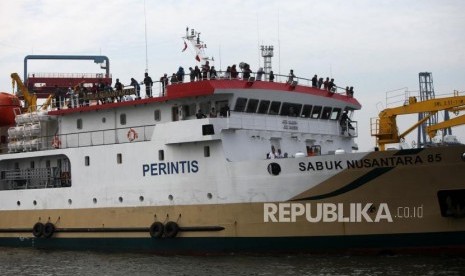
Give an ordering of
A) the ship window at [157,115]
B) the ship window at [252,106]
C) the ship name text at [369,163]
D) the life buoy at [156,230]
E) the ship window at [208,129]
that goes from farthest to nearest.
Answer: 1. the ship window at [157,115]
2. the ship window at [252,106]
3. the life buoy at [156,230]
4. the ship window at [208,129]
5. the ship name text at [369,163]

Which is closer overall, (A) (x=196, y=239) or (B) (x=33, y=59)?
(A) (x=196, y=239)

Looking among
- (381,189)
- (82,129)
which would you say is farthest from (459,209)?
(82,129)

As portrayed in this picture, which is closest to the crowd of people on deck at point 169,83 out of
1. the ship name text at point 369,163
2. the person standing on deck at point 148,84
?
the person standing on deck at point 148,84

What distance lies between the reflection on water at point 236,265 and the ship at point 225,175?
1.32ft

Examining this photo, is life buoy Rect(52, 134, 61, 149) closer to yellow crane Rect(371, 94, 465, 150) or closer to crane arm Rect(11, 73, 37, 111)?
crane arm Rect(11, 73, 37, 111)

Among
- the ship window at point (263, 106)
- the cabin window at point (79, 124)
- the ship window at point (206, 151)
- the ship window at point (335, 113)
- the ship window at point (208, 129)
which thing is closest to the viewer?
the ship window at point (208, 129)

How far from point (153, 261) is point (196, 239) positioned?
1.52 m

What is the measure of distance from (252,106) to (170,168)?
3.44 m

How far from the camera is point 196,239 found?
24766mm

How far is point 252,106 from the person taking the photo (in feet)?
85.9

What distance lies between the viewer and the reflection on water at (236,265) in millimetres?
21219

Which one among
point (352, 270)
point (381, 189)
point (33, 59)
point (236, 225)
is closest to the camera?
point (352, 270)

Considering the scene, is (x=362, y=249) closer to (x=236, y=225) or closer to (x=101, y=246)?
(x=236, y=225)

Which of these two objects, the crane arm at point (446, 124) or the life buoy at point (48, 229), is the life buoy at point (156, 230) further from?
the crane arm at point (446, 124)
